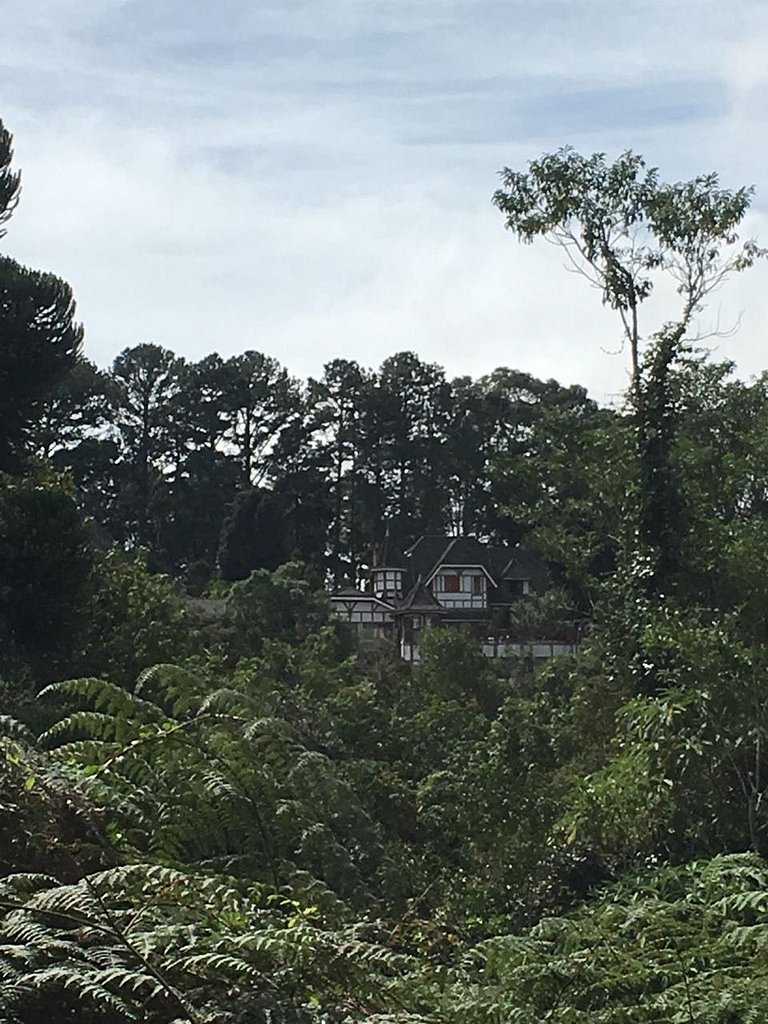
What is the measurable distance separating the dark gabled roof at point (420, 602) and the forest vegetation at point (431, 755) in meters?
11.6

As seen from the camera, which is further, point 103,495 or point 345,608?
point 103,495

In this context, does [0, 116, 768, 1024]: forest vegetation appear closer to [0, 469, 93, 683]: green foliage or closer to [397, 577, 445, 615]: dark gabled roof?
[0, 469, 93, 683]: green foliage

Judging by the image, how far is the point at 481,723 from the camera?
1407 cm

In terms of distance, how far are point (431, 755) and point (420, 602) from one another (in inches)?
1121

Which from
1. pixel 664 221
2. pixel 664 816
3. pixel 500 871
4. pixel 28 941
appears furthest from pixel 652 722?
pixel 28 941

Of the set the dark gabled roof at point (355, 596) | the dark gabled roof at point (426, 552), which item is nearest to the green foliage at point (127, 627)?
the dark gabled roof at point (355, 596)

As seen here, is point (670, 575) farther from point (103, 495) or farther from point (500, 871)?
point (103, 495)

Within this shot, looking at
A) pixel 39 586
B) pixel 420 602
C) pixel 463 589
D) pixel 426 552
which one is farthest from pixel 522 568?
pixel 39 586

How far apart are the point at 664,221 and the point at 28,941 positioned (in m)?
12.0

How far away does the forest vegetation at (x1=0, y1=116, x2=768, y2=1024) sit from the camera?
110 inches

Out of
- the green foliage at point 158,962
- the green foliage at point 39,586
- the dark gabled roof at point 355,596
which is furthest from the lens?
the dark gabled roof at point 355,596

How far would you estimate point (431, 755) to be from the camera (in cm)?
1378

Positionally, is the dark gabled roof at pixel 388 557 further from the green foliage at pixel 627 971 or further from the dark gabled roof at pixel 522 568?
the green foliage at pixel 627 971

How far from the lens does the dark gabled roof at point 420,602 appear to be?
135 ft
